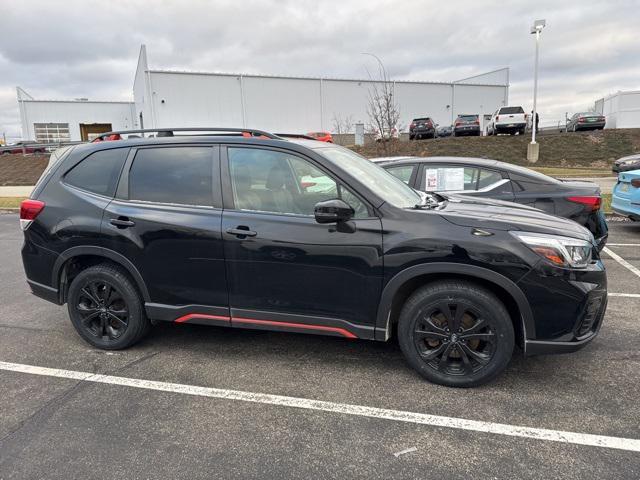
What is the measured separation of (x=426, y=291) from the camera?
3.25m

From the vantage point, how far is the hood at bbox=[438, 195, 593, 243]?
3.18 metres

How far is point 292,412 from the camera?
3.05 m

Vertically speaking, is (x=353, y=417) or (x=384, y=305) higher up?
(x=384, y=305)

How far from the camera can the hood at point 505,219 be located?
318cm

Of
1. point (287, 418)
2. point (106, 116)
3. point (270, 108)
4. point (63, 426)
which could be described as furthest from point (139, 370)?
point (106, 116)

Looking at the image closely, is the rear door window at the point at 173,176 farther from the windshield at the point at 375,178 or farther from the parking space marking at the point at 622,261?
the parking space marking at the point at 622,261

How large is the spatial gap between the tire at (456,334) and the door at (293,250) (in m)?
0.31

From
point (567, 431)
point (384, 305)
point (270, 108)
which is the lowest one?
point (567, 431)

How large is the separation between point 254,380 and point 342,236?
1.24 metres

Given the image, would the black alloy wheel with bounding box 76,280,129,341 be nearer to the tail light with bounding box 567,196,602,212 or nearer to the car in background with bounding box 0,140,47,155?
the tail light with bounding box 567,196,602,212

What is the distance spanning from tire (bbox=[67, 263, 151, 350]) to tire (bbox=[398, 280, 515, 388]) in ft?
7.07

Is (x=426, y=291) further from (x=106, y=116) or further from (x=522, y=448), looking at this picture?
(x=106, y=116)

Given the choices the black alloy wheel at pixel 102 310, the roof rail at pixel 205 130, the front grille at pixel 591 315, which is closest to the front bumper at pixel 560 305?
the front grille at pixel 591 315

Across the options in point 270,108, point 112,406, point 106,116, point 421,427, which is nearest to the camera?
point 421,427
